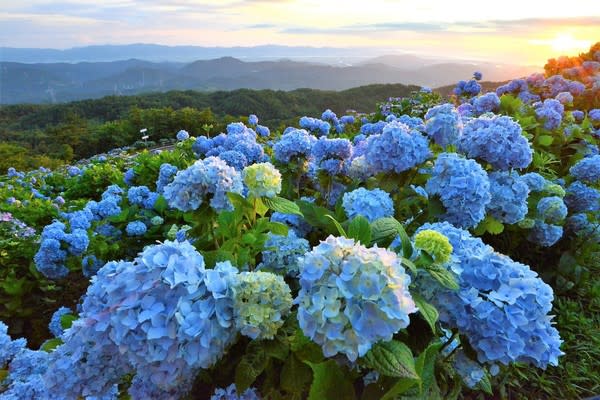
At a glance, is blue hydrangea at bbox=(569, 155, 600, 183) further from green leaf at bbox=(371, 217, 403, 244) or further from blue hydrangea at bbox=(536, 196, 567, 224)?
green leaf at bbox=(371, 217, 403, 244)

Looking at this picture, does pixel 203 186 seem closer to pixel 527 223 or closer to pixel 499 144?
pixel 499 144

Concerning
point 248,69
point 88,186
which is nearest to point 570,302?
point 88,186

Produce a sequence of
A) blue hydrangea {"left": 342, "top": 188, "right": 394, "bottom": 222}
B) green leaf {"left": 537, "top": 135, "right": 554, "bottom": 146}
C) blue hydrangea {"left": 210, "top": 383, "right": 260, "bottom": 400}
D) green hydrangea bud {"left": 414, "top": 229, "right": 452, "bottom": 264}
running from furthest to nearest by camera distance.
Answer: green leaf {"left": 537, "top": 135, "right": 554, "bottom": 146}
blue hydrangea {"left": 342, "top": 188, "right": 394, "bottom": 222}
blue hydrangea {"left": 210, "top": 383, "right": 260, "bottom": 400}
green hydrangea bud {"left": 414, "top": 229, "right": 452, "bottom": 264}

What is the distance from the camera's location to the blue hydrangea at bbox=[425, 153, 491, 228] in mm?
2221

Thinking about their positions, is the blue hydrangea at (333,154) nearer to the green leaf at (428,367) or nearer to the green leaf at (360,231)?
the green leaf at (360,231)

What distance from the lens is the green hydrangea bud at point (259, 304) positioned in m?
1.37

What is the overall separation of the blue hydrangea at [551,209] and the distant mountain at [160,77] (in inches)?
1101

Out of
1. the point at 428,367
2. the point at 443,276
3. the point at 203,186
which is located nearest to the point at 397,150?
the point at 203,186

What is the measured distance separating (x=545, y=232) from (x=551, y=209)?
0.17 m

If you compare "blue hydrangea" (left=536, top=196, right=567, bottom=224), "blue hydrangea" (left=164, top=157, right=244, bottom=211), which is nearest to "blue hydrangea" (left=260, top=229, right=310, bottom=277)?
"blue hydrangea" (left=164, top=157, right=244, bottom=211)

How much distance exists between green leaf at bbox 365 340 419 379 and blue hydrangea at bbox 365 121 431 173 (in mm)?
1290

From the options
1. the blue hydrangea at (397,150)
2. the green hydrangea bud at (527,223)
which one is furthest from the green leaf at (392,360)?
the green hydrangea bud at (527,223)

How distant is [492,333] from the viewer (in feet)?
4.67

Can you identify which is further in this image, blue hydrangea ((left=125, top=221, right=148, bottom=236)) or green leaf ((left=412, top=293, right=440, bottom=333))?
blue hydrangea ((left=125, top=221, right=148, bottom=236))
